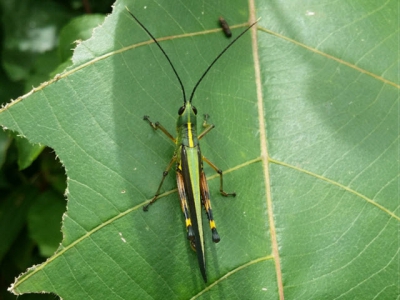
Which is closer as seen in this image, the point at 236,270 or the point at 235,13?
the point at 236,270

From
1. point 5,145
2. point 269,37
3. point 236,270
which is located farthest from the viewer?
point 5,145

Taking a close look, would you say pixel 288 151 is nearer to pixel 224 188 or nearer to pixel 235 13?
pixel 224 188

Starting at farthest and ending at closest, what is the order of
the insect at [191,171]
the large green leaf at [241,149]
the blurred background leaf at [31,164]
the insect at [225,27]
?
the blurred background leaf at [31,164] → the insect at [225,27] → the insect at [191,171] → the large green leaf at [241,149]

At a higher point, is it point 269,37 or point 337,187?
point 269,37

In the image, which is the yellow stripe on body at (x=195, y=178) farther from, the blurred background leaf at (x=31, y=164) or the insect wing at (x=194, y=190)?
the blurred background leaf at (x=31, y=164)

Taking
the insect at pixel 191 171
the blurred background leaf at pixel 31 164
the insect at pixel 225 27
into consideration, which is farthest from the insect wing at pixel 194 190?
the blurred background leaf at pixel 31 164

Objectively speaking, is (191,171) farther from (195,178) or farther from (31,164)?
(31,164)

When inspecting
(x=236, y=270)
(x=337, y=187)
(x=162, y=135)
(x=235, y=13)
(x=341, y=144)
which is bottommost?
(x=236, y=270)

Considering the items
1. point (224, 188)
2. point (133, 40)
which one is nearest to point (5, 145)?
point (133, 40)
